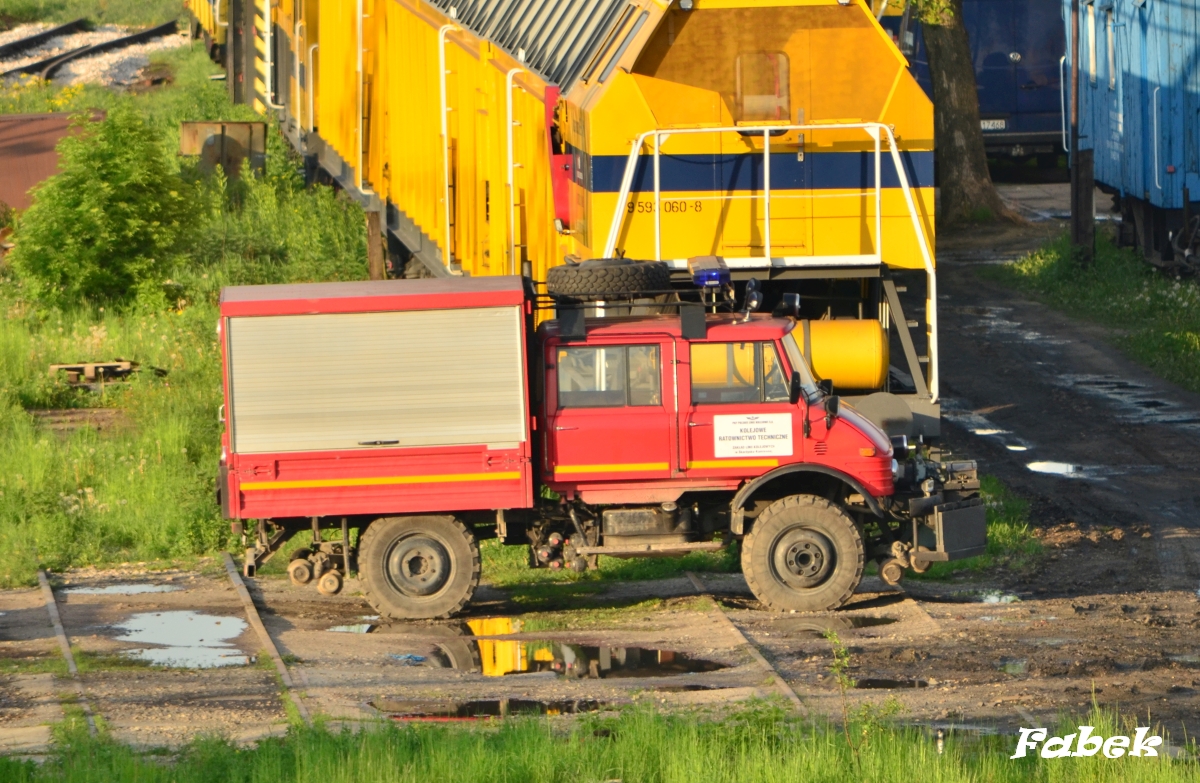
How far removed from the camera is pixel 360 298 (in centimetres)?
1040

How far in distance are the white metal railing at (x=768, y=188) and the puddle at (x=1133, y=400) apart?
212 inches

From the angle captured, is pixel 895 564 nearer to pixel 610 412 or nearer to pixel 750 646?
pixel 750 646

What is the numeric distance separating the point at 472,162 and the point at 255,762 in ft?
33.1

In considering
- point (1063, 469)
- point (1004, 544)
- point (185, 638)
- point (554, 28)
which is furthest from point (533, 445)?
point (1063, 469)

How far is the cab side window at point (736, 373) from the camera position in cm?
1077

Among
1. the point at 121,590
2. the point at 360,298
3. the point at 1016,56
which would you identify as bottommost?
the point at 121,590

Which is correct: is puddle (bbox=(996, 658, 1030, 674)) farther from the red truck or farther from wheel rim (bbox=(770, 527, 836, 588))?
wheel rim (bbox=(770, 527, 836, 588))

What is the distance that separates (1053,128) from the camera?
3497cm

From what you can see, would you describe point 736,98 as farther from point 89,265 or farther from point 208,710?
point 89,265

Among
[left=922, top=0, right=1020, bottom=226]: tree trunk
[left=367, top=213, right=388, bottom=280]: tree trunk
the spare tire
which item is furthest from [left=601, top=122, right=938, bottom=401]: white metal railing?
[left=922, top=0, right=1020, bottom=226]: tree trunk

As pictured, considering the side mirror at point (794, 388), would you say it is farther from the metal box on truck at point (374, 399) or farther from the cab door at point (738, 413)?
the metal box on truck at point (374, 399)

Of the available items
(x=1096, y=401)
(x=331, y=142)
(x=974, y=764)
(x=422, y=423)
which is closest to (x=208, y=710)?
(x=422, y=423)

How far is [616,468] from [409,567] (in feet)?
4.90

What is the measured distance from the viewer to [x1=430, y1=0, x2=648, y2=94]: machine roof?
13.7m
